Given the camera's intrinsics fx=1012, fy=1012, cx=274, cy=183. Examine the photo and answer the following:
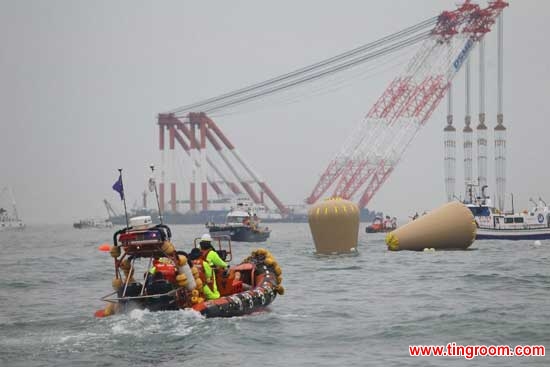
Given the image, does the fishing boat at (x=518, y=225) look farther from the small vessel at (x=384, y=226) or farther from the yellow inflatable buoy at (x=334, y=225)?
the small vessel at (x=384, y=226)

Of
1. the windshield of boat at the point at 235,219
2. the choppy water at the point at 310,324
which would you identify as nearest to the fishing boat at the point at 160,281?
the choppy water at the point at 310,324

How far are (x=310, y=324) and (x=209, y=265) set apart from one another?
3.14 meters

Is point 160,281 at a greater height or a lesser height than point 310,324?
greater

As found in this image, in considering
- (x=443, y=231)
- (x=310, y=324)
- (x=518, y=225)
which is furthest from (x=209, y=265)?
(x=518, y=225)

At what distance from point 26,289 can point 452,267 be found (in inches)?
691

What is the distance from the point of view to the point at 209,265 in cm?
2647

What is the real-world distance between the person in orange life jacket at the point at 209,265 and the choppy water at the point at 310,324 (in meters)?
1.25

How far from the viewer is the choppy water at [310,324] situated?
822 inches

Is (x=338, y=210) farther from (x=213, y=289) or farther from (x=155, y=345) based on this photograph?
(x=155, y=345)

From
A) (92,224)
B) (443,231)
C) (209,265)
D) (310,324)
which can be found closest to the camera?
(310,324)

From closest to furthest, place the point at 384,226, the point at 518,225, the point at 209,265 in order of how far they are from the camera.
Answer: the point at 209,265, the point at 518,225, the point at 384,226

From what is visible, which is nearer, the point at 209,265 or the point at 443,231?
the point at 209,265

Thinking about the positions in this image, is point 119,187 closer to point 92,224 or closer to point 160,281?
point 160,281

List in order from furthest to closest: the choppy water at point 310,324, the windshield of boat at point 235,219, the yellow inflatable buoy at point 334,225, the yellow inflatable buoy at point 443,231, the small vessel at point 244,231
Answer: the windshield of boat at point 235,219, the small vessel at point 244,231, the yellow inflatable buoy at point 443,231, the yellow inflatable buoy at point 334,225, the choppy water at point 310,324
